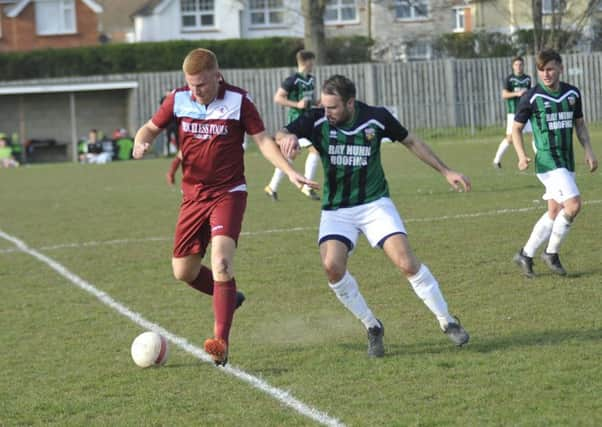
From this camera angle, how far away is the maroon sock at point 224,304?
6.89 metres

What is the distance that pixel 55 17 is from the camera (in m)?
53.3

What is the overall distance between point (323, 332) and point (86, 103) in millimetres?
33797

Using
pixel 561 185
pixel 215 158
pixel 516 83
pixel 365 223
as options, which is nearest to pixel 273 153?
pixel 215 158

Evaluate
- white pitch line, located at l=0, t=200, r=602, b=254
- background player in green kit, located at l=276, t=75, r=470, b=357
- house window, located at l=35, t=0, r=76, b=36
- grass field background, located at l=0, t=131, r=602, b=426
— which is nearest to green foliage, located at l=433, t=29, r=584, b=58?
house window, located at l=35, t=0, r=76, b=36

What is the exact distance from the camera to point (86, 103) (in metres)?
40.3

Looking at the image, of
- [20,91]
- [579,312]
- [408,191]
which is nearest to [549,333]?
[579,312]

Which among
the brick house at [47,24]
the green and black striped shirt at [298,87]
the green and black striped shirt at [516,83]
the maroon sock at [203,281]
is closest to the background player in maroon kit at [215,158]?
the maroon sock at [203,281]

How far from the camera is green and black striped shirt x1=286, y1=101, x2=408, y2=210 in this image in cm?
706

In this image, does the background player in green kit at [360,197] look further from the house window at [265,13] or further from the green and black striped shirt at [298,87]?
the house window at [265,13]

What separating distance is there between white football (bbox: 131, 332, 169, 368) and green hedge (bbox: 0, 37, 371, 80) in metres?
38.3

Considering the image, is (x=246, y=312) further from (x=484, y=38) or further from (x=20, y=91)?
(x=484, y=38)

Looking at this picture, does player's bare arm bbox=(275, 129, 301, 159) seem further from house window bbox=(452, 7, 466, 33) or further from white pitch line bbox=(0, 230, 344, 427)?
house window bbox=(452, 7, 466, 33)

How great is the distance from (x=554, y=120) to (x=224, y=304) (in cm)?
397

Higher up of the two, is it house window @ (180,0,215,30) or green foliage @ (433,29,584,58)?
house window @ (180,0,215,30)
